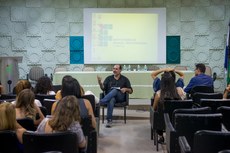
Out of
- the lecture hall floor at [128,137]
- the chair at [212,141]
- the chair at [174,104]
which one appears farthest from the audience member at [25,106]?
the chair at [212,141]

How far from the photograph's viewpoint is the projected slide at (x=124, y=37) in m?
10.5

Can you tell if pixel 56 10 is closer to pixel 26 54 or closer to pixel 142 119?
pixel 26 54

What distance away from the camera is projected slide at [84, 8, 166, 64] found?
10.5 m

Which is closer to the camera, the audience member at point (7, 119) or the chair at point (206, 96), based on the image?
the audience member at point (7, 119)

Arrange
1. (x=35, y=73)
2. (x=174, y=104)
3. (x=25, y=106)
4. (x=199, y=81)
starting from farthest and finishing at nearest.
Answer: (x=35, y=73) < (x=199, y=81) < (x=174, y=104) < (x=25, y=106)

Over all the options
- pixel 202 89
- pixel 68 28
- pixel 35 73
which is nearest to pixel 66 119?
pixel 202 89

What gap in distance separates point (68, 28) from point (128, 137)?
6090 millimetres

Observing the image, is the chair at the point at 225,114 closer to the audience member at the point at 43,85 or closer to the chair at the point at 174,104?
the chair at the point at 174,104

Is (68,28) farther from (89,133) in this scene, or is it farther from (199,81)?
(89,133)

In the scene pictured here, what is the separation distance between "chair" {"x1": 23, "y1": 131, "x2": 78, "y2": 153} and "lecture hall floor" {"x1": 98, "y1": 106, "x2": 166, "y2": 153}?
2287mm

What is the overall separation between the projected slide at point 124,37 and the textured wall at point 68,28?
44 centimetres

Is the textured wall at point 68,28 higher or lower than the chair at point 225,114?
higher

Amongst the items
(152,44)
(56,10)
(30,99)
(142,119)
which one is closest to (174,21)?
(152,44)

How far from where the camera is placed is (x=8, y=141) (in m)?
2.47
